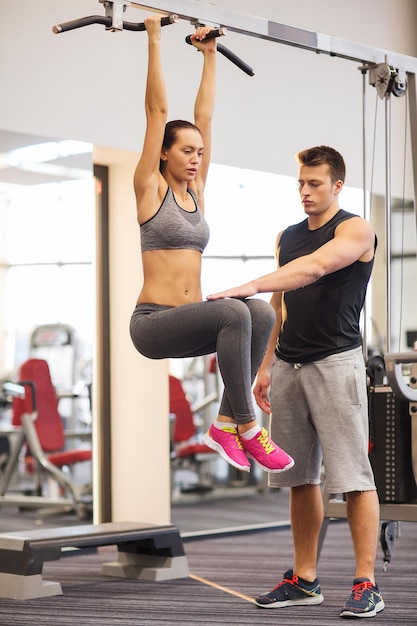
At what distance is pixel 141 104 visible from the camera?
5.97m

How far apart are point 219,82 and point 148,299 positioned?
3345 mm

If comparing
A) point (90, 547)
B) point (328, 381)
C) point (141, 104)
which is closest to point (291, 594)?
point (328, 381)

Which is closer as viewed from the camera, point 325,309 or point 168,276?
point 168,276

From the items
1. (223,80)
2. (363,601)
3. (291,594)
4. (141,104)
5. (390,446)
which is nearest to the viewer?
(363,601)

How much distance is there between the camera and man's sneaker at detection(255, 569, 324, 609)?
4180 mm

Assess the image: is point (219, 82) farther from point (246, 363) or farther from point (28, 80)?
point (246, 363)

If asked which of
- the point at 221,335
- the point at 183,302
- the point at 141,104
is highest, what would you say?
the point at 141,104

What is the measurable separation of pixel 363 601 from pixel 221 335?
1.36 m

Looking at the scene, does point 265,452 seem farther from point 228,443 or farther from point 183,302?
point 183,302

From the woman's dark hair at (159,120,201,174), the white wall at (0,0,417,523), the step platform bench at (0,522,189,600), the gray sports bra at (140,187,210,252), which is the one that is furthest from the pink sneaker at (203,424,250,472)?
the white wall at (0,0,417,523)

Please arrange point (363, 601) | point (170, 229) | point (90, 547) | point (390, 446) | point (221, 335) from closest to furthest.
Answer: point (221, 335), point (170, 229), point (363, 601), point (390, 446), point (90, 547)

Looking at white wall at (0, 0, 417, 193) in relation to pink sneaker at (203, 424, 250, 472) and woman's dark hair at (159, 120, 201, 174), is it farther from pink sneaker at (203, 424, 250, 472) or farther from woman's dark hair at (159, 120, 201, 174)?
pink sneaker at (203, 424, 250, 472)

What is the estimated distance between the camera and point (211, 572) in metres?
5.21

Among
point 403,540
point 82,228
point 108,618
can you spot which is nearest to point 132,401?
point 82,228
